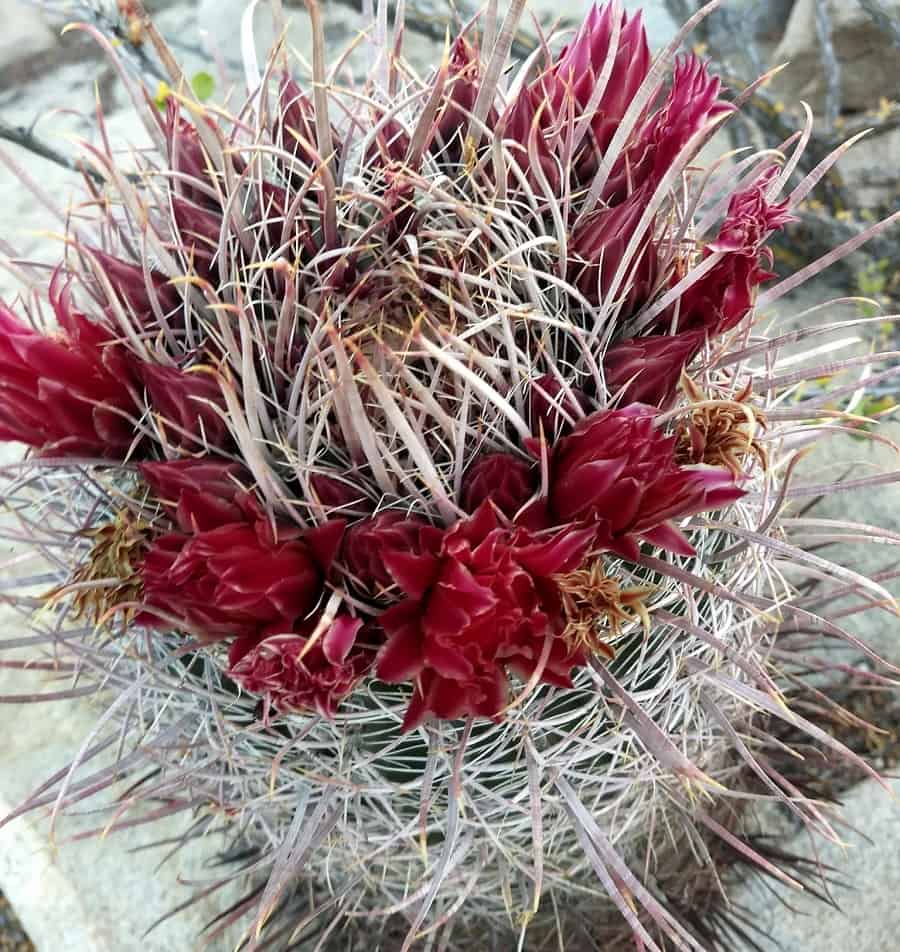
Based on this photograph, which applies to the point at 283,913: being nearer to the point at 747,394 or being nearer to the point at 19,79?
the point at 747,394

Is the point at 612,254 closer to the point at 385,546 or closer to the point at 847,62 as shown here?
the point at 385,546

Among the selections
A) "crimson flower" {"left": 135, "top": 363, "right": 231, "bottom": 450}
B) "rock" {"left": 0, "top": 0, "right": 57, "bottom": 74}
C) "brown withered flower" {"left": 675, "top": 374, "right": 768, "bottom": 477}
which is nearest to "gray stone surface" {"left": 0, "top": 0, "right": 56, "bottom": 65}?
"rock" {"left": 0, "top": 0, "right": 57, "bottom": 74}

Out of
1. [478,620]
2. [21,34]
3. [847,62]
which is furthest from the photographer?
[21,34]

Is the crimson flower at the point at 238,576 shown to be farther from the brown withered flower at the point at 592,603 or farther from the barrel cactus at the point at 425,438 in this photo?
the brown withered flower at the point at 592,603

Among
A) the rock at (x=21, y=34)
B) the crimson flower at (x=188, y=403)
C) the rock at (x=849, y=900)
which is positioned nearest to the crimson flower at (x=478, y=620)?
the crimson flower at (x=188, y=403)

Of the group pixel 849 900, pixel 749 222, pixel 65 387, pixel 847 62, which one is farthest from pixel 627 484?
pixel 847 62
